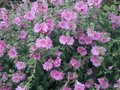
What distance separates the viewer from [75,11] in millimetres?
2818

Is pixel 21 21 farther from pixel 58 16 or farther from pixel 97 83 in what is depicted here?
pixel 97 83

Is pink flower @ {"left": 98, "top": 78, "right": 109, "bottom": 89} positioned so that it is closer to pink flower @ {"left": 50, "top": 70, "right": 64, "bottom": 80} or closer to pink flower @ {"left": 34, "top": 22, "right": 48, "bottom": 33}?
pink flower @ {"left": 50, "top": 70, "right": 64, "bottom": 80}

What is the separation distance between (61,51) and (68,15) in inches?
11.0

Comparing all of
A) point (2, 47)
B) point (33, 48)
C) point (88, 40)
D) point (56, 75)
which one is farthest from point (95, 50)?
point (2, 47)

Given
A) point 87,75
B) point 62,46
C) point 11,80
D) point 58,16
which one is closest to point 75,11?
point 58,16

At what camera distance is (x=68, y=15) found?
8.74 feet

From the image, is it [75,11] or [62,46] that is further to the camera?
[75,11]

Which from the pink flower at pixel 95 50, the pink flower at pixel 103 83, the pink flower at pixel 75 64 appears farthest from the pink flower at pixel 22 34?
the pink flower at pixel 103 83

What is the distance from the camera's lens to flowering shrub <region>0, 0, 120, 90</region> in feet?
8.36

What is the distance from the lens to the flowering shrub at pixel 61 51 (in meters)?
2.55

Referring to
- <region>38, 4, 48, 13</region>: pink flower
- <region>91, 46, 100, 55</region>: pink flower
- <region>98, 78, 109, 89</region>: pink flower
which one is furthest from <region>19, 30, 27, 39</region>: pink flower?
<region>98, 78, 109, 89</region>: pink flower

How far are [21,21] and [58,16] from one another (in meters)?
0.32

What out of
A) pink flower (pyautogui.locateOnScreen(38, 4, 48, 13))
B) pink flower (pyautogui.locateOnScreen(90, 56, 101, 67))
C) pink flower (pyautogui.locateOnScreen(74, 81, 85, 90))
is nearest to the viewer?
pink flower (pyautogui.locateOnScreen(74, 81, 85, 90))

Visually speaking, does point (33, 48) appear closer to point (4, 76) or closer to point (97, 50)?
point (4, 76)
